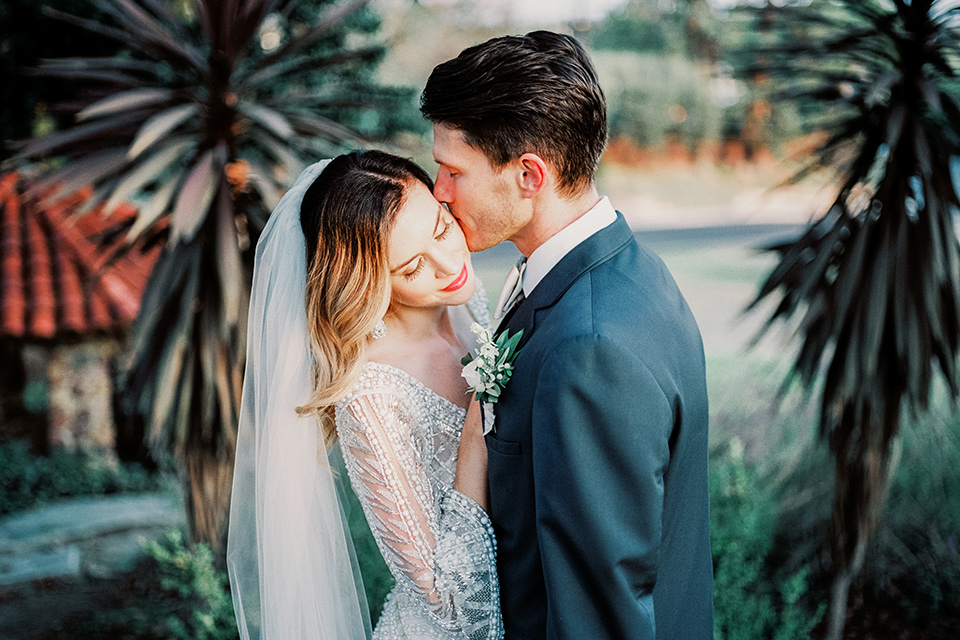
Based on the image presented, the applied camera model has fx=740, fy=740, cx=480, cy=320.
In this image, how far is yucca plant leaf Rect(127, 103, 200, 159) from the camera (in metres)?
3.10

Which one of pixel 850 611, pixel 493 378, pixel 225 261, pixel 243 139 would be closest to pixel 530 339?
pixel 493 378

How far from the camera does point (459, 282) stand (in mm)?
2016

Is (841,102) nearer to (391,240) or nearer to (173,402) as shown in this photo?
(391,240)

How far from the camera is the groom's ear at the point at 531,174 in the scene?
1.76 metres

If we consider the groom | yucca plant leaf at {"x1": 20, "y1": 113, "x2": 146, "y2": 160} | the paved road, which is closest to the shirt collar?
the groom

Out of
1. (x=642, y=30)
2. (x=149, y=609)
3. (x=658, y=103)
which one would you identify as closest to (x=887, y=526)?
(x=149, y=609)

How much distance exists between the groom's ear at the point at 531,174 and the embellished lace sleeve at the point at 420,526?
664 millimetres

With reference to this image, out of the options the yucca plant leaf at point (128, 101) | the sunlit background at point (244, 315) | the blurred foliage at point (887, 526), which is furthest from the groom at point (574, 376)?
the blurred foliage at point (887, 526)

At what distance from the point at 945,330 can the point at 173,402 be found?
12.4 ft

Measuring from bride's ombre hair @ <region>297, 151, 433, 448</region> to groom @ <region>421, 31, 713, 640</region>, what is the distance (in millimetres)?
184

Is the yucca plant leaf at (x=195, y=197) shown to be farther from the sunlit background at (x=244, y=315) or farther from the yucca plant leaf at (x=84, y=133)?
the yucca plant leaf at (x=84, y=133)

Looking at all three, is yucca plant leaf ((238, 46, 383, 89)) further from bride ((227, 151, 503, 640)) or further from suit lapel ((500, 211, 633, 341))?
suit lapel ((500, 211, 633, 341))

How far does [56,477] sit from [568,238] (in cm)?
547

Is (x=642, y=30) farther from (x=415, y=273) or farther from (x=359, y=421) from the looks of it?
(x=359, y=421)
